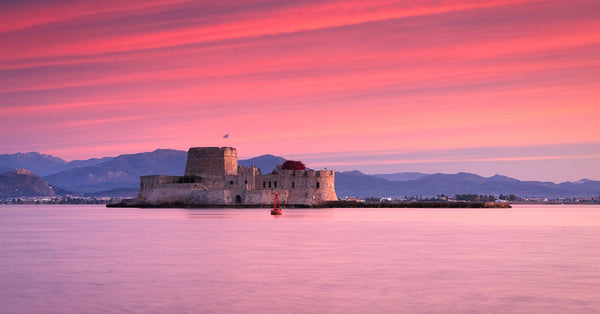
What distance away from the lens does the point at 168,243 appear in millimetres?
33062

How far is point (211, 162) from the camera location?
98.6 m

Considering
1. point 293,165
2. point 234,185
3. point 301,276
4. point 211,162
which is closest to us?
point 301,276

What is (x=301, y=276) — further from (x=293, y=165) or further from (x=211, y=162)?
(x=293, y=165)

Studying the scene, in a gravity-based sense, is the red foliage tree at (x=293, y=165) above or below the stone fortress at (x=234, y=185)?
above

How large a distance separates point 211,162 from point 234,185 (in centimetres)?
477

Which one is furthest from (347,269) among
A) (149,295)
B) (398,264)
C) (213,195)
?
(213,195)

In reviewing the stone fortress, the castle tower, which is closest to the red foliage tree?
the stone fortress

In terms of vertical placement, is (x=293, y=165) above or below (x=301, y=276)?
above

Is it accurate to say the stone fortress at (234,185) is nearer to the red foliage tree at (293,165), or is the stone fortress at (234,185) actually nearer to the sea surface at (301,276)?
the red foliage tree at (293,165)

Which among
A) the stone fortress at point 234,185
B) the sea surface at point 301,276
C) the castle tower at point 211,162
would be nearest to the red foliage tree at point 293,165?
the stone fortress at point 234,185

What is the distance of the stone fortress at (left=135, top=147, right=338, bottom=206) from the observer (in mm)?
95875

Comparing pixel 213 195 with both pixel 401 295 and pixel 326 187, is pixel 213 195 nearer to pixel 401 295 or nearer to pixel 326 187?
pixel 326 187

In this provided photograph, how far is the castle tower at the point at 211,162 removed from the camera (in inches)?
3866

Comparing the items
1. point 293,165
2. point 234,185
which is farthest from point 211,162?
point 293,165
